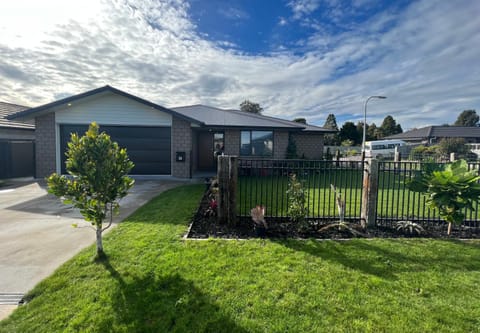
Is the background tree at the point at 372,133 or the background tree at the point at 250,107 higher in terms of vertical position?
the background tree at the point at 250,107

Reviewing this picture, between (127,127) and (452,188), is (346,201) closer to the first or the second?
(452,188)

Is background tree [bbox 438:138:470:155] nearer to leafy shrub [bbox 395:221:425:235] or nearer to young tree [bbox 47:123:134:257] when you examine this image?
leafy shrub [bbox 395:221:425:235]

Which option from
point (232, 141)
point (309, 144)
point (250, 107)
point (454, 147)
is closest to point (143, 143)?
point (232, 141)

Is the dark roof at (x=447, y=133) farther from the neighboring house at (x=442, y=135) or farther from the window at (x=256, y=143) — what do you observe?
the window at (x=256, y=143)

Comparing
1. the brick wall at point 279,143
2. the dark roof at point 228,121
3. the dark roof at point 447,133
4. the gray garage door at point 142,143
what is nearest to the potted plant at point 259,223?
the dark roof at point 228,121

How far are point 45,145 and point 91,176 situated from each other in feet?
34.2

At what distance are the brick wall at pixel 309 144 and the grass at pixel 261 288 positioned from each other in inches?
467

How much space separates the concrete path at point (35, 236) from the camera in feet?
10.1

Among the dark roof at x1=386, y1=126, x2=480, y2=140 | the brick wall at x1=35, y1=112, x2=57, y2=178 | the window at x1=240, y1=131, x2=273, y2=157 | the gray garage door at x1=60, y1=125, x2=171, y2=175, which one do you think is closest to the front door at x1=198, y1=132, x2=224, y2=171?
the window at x1=240, y1=131, x2=273, y2=157

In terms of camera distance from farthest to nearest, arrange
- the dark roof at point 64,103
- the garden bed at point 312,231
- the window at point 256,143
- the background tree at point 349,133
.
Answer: the background tree at point 349,133, the window at point 256,143, the dark roof at point 64,103, the garden bed at point 312,231

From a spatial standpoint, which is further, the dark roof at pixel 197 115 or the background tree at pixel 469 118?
the background tree at pixel 469 118

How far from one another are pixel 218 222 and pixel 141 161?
7948 millimetres

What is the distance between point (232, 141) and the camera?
13.1m

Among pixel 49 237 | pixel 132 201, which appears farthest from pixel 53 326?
pixel 132 201
